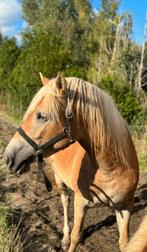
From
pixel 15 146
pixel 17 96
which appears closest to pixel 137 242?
pixel 15 146

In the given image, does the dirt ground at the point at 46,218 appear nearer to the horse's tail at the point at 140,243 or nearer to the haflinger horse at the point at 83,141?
the haflinger horse at the point at 83,141

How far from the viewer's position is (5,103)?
21906 mm

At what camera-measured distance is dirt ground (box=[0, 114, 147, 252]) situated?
5160 mm

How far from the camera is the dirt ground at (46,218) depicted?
5.16 m

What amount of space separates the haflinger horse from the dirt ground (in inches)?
20.1

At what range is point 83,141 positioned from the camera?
418 cm

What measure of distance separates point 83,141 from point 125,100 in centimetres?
918

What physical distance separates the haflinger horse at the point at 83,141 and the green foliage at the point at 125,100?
7327 mm

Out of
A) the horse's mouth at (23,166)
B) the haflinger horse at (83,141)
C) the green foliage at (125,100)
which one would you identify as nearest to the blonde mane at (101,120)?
the haflinger horse at (83,141)

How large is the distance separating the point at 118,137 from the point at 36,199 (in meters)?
2.83

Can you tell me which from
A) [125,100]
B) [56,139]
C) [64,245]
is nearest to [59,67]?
[125,100]

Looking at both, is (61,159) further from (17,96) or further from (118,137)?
(17,96)

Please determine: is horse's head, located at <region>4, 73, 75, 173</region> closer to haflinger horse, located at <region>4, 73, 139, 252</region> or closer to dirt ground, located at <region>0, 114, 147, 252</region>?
haflinger horse, located at <region>4, 73, 139, 252</region>

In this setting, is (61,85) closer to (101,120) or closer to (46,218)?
(101,120)
